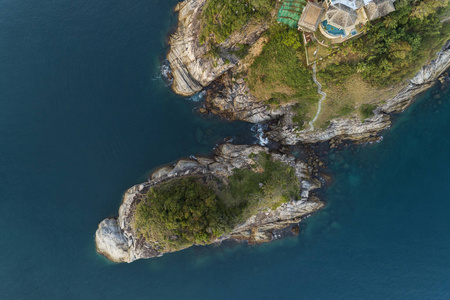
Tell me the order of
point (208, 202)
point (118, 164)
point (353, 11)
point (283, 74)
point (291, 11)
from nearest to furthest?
1. point (353, 11)
2. point (291, 11)
3. point (208, 202)
4. point (283, 74)
5. point (118, 164)

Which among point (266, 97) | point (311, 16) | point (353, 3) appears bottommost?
point (266, 97)

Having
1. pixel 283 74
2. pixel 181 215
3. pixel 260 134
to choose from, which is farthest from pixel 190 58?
pixel 181 215

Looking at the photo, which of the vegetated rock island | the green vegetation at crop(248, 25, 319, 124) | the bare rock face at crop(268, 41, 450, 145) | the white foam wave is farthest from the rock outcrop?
the bare rock face at crop(268, 41, 450, 145)

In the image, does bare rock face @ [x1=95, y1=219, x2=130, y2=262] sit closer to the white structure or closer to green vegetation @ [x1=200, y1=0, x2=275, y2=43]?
green vegetation @ [x1=200, y1=0, x2=275, y2=43]

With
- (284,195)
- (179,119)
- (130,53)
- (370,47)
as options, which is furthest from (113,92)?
(370,47)

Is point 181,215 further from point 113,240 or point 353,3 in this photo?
point 353,3

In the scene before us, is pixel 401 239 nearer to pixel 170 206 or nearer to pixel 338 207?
pixel 338 207

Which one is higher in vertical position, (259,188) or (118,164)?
(118,164)
